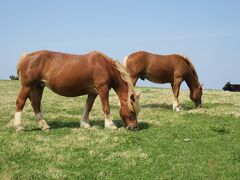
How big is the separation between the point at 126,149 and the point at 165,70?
30.3ft

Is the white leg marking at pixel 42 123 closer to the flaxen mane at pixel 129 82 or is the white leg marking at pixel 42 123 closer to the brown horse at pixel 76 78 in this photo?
the brown horse at pixel 76 78

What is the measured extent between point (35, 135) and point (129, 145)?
3441mm

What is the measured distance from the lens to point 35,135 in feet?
42.9

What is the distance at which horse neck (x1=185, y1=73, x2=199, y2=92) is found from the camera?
20.3 metres

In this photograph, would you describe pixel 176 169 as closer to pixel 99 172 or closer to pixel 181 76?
pixel 99 172

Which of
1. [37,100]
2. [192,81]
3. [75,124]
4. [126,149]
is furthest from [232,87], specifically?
[126,149]

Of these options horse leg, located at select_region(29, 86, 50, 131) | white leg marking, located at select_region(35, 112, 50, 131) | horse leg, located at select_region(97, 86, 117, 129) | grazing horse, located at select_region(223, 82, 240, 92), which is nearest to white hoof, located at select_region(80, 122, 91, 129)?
horse leg, located at select_region(97, 86, 117, 129)

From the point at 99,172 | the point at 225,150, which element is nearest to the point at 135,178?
the point at 99,172

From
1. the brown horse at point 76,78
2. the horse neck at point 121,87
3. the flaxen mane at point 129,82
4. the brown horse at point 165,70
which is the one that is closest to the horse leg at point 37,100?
the brown horse at point 76,78

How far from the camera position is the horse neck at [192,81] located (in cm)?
2033

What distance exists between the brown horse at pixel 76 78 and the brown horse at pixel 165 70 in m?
5.20

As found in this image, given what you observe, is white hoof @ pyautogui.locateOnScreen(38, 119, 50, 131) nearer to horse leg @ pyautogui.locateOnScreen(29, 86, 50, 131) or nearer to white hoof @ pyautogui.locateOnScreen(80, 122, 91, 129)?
horse leg @ pyautogui.locateOnScreen(29, 86, 50, 131)

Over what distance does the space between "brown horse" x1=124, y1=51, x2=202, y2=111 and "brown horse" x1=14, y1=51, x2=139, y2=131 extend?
520 centimetres

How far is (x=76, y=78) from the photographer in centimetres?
1400
